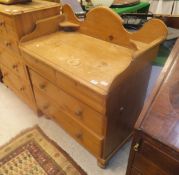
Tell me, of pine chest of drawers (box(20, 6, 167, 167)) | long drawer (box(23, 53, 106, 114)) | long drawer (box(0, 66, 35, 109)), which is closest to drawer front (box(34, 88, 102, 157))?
pine chest of drawers (box(20, 6, 167, 167))

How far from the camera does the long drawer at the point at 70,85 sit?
0.95 meters

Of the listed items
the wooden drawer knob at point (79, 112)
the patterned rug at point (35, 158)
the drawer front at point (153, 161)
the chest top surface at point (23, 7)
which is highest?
the chest top surface at point (23, 7)

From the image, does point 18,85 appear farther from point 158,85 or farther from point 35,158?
point 158,85

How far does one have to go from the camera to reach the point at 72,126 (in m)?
1.33

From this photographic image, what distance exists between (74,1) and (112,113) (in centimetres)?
149

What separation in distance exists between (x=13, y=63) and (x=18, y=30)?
0.42 meters

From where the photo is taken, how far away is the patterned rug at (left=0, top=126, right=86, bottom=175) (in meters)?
1.32

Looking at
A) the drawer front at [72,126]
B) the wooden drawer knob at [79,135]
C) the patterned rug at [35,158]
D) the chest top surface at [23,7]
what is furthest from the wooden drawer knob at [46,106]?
the chest top surface at [23,7]

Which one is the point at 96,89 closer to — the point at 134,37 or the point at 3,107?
the point at 134,37

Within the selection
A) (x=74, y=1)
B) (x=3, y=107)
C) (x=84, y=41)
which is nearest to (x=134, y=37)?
(x=84, y=41)

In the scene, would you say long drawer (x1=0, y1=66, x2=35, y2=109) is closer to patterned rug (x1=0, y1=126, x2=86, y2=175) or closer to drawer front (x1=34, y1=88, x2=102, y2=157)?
drawer front (x1=34, y1=88, x2=102, y2=157)

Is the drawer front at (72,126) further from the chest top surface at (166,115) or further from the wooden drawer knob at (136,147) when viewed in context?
the chest top surface at (166,115)

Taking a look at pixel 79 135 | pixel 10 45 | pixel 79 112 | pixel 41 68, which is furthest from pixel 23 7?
pixel 79 135

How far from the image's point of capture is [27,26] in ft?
4.34
